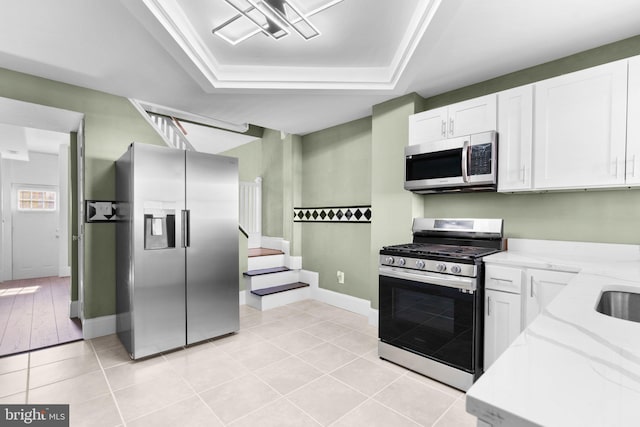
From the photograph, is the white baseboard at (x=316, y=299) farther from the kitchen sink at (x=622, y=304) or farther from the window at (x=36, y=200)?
the window at (x=36, y=200)

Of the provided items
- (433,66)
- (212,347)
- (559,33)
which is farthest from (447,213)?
(212,347)

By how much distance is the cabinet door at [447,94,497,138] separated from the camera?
245cm

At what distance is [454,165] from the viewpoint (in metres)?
2.59

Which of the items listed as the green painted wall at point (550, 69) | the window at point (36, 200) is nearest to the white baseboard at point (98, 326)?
the green painted wall at point (550, 69)

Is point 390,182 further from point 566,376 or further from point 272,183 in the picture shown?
point 566,376

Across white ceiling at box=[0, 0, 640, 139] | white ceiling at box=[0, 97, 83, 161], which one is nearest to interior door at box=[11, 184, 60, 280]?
white ceiling at box=[0, 97, 83, 161]

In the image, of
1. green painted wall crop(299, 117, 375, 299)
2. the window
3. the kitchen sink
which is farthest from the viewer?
the window

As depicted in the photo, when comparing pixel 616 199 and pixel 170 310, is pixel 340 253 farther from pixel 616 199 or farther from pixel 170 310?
pixel 616 199

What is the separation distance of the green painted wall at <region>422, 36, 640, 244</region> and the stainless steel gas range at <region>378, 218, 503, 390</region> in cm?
19

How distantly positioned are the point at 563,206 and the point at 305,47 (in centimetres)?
239

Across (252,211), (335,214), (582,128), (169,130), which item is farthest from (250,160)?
(582,128)

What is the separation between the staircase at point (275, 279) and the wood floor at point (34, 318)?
1839 mm

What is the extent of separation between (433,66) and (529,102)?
787 millimetres

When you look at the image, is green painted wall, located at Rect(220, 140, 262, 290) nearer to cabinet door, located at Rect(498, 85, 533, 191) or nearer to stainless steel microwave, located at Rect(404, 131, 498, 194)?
stainless steel microwave, located at Rect(404, 131, 498, 194)
